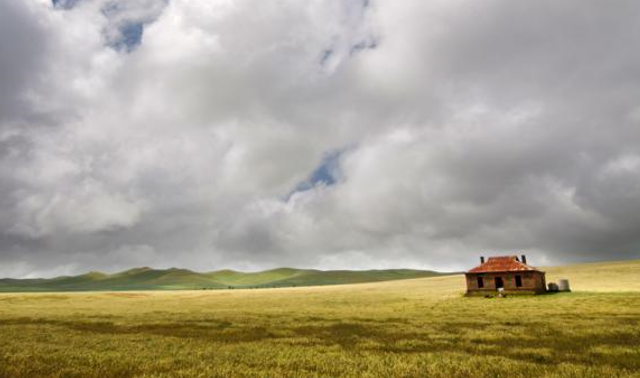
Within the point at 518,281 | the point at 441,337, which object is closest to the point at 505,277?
the point at 518,281

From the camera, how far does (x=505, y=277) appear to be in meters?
69.8

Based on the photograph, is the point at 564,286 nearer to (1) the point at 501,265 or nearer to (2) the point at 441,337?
(1) the point at 501,265

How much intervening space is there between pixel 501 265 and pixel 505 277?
2491mm

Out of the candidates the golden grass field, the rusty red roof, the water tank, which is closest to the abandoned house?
the rusty red roof

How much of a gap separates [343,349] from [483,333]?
8845mm

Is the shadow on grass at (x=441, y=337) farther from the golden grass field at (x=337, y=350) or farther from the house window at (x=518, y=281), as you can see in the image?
the house window at (x=518, y=281)

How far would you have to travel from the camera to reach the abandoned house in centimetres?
6744

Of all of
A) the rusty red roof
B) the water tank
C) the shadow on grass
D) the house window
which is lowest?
the shadow on grass

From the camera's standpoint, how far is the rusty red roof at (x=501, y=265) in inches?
2738

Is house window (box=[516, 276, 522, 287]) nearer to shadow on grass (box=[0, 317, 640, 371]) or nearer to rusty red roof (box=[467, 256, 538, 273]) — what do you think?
rusty red roof (box=[467, 256, 538, 273])

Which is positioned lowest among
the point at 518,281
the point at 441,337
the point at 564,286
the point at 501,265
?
the point at 441,337

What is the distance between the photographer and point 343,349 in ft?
63.0

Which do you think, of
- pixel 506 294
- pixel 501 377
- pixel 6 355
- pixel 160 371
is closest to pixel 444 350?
pixel 501 377

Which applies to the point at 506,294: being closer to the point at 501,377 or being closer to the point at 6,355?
the point at 501,377
